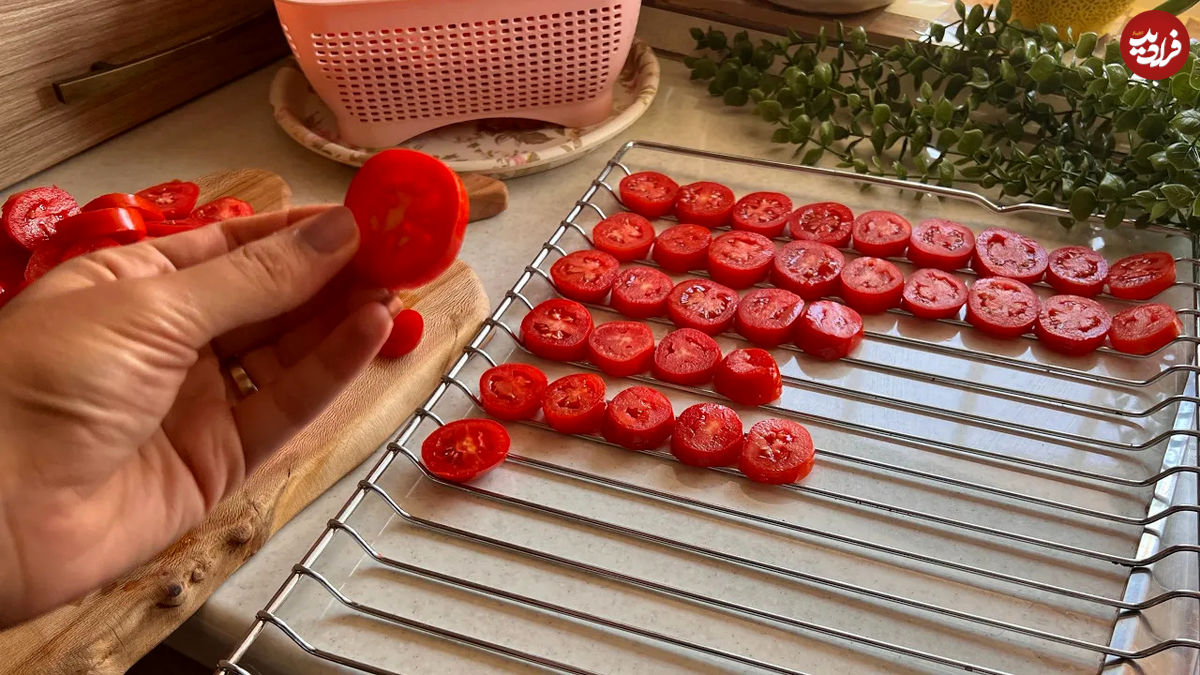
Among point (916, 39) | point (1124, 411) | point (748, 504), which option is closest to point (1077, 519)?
point (1124, 411)

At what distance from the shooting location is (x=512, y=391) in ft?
3.26

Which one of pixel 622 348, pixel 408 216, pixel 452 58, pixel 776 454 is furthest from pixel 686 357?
pixel 452 58

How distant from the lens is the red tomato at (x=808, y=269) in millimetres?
1136

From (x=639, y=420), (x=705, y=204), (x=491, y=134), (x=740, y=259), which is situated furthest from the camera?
(x=491, y=134)

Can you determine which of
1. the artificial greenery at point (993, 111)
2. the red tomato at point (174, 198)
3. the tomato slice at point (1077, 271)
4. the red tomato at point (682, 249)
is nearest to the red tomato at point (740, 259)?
the red tomato at point (682, 249)

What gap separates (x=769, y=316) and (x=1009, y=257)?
334 mm

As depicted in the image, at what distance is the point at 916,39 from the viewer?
1.50 meters

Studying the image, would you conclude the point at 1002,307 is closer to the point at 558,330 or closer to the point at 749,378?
the point at 749,378

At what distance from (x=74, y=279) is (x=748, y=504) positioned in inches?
23.8

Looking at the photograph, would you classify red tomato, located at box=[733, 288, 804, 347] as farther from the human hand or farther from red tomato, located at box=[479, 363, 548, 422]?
the human hand

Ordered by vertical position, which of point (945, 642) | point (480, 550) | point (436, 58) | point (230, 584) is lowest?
point (230, 584)

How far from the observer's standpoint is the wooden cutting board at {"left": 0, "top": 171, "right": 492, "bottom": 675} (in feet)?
2.51

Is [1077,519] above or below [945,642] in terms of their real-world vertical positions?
above

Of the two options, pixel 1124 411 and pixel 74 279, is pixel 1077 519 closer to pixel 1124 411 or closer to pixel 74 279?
pixel 1124 411
